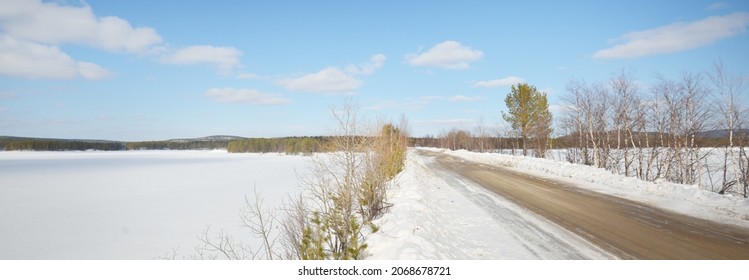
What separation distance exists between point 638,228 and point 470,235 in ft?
9.46

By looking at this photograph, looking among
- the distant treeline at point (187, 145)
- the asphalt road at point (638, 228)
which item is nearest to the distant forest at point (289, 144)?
the distant treeline at point (187, 145)

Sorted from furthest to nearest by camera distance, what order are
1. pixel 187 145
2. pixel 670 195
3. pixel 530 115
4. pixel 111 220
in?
pixel 187 145 → pixel 530 115 → pixel 111 220 → pixel 670 195

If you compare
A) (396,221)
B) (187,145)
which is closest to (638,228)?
(396,221)

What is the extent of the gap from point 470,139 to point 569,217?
65.1m

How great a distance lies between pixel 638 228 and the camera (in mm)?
5684

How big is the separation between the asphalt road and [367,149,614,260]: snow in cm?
36

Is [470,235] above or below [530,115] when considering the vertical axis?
below

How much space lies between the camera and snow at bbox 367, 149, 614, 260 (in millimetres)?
4715

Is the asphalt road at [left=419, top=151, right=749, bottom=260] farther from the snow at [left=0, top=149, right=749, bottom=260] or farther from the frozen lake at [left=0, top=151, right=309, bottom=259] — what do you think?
the frozen lake at [left=0, top=151, right=309, bottom=259]

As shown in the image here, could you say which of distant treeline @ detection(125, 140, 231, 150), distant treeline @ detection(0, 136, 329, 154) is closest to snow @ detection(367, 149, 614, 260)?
distant treeline @ detection(0, 136, 329, 154)

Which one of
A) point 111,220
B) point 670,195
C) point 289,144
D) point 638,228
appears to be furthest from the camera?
point 289,144

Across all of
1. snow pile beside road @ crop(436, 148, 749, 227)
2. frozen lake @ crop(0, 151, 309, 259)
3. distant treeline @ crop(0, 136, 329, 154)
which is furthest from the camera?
distant treeline @ crop(0, 136, 329, 154)

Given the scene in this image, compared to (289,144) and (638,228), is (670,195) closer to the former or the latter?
(638,228)

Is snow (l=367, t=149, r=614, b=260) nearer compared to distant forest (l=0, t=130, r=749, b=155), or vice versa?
snow (l=367, t=149, r=614, b=260)
